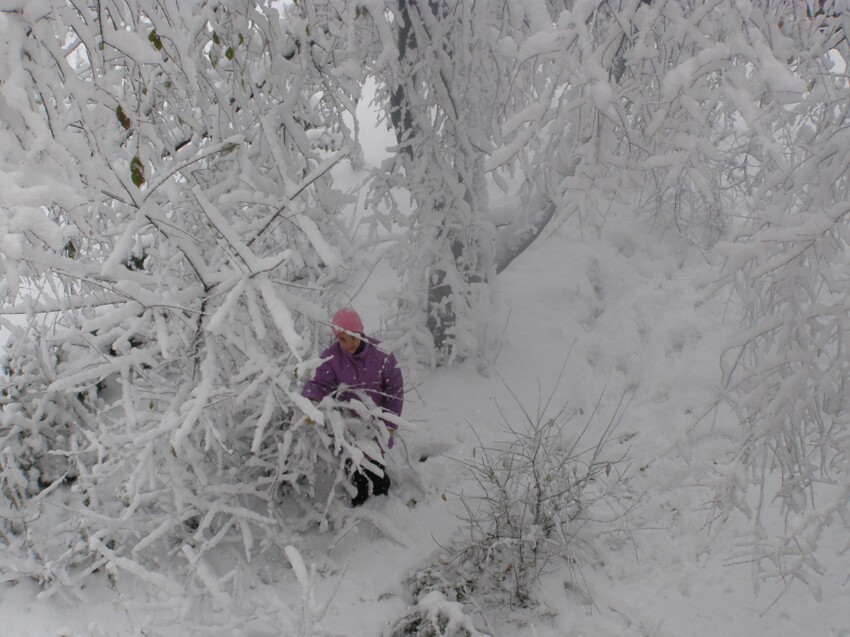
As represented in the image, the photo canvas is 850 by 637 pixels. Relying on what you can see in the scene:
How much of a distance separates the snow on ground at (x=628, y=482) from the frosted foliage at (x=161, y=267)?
305mm

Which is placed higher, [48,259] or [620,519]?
[48,259]

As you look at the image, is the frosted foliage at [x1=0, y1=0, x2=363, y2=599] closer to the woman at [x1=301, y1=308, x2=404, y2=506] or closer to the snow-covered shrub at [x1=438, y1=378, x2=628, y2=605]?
the woman at [x1=301, y1=308, x2=404, y2=506]

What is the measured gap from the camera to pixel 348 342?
11.2 feet

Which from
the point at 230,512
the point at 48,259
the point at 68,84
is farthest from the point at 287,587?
the point at 68,84

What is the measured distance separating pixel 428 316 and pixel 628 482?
1979 mm

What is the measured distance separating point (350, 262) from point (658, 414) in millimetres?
3168

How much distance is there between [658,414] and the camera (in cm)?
467

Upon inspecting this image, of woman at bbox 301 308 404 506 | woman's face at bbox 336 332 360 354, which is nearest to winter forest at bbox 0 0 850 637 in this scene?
woman at bbox 301 308 404 506

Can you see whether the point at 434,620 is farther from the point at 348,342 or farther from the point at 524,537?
the point at 348,342

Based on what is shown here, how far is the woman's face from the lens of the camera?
3.37 m

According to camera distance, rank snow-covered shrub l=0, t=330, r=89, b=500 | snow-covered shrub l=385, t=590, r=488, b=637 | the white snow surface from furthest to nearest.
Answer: snow-covered shrub l=0, t=330, r=89, b=500 → the white snow surface → snow-covered shrub l=385, t=590, r=488, b=637

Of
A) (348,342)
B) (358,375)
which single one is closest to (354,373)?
(358,375)

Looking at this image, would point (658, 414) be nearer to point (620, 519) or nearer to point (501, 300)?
point (620, 519)

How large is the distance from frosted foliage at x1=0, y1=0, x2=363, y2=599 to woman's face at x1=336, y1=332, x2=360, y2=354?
26 centimetres
